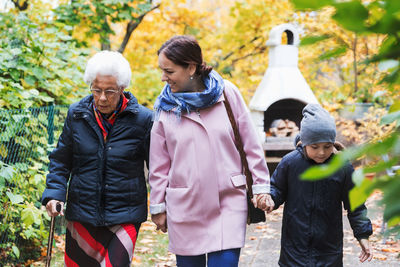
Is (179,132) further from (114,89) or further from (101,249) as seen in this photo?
(101,249)

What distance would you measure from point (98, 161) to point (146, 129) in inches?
13.9

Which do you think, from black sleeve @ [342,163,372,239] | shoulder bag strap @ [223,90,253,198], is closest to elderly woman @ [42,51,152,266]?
shoulder bag strap @ [223,90,253,198]

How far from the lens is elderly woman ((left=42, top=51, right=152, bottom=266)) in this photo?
9.56 feet

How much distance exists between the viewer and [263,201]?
9.67ft

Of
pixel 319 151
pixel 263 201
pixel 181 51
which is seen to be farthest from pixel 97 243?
pixel 319 151

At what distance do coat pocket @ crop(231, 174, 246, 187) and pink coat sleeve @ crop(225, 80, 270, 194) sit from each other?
62 mm

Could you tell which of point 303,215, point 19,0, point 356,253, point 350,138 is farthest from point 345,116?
point 303,215

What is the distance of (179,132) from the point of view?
115 inches

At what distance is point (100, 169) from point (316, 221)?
1.27 metres

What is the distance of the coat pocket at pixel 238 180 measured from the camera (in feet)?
9.59

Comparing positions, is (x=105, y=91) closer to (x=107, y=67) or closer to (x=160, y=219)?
(x=107, y=67)

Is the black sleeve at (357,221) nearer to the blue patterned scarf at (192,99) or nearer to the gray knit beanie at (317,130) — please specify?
the gray knit beanie at (317,130)

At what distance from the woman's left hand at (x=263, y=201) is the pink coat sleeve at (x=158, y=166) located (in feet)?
1.71

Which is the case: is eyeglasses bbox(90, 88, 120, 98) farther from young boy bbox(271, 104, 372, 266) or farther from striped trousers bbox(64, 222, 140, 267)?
young boy bbox(271, 104, 372, 266)
